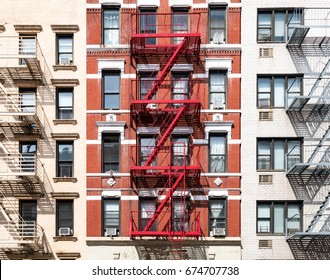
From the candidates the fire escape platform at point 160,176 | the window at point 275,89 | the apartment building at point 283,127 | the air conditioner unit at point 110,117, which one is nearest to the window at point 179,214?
the fire escape platform at point 160,176

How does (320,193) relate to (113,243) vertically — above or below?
above

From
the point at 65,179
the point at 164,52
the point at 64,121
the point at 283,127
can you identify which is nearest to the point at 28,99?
the point at 64,121

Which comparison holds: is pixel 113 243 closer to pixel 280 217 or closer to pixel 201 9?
pixel 280 217

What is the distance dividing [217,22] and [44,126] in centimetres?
980

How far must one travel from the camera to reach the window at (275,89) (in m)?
22.9

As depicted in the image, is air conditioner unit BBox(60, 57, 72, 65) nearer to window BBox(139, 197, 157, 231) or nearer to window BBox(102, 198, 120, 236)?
window BBox(102, 198, 120, 236)

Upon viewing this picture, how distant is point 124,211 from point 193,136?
4.83 meters

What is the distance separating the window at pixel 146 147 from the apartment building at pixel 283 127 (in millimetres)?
4344

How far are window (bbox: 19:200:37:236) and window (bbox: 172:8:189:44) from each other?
10470mm

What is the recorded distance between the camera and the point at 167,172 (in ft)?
73.1

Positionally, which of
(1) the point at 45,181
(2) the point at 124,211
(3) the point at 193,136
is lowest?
(2) the point at 124,211

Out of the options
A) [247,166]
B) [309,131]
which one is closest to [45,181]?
[247,166]

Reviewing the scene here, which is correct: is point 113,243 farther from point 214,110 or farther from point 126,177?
point 214,110

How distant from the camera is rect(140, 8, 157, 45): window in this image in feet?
75.9
